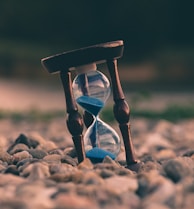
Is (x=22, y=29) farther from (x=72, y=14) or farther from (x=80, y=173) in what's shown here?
(x=80, y=173)

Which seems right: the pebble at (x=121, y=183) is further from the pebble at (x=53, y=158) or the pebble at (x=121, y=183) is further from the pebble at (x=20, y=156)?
the pebble at (x=20, y=156)

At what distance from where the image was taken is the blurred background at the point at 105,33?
15.9 meters

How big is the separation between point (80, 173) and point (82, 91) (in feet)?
2.33

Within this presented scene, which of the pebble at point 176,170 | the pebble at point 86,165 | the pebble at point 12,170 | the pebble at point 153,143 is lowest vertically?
the pebble at point 153,143

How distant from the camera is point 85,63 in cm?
423

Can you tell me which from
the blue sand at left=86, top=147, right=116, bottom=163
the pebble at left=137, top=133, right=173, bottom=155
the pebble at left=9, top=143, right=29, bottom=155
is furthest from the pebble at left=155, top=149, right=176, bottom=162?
the blue sand at left=86, top=147, right=116, bottom=163

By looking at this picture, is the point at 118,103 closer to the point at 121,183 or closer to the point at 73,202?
the point at 121,183

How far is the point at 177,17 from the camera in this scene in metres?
17.5

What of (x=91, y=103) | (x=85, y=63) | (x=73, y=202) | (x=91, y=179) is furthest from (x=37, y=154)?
(x=73, y=202)

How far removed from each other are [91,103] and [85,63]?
0.23m

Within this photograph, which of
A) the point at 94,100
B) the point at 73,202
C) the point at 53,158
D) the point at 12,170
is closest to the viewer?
the point at 73,202

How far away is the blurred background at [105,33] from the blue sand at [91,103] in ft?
34.6

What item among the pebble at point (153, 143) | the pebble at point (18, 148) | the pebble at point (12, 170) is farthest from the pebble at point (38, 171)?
the pebble at point (153, 143)

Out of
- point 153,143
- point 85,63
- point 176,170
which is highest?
point 85,63
